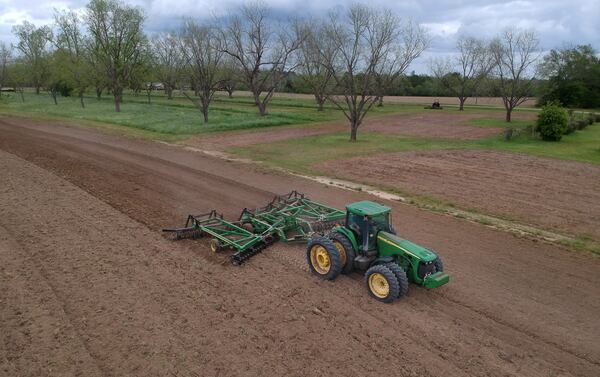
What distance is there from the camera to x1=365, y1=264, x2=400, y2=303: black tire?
25.3 ft

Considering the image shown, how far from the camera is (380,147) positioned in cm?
2653

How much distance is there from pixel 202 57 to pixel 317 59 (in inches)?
529

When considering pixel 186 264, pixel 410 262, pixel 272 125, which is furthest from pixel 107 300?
pixel 272 125

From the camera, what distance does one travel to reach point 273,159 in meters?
22.4

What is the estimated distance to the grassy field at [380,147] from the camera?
22.7 metres

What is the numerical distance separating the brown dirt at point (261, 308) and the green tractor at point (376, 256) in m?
0.33

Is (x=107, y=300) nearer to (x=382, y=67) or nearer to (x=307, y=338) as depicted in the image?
(x=307, y=338)

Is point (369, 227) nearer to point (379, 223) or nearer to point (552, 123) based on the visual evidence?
point (379, 223)

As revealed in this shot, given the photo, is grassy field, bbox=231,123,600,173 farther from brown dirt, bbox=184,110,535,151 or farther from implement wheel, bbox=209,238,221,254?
implement wheel, bbox=209,238,221,254

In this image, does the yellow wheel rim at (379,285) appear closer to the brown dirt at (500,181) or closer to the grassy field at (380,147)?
the brown dirt at (500,181)

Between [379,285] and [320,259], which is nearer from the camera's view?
[379,285]

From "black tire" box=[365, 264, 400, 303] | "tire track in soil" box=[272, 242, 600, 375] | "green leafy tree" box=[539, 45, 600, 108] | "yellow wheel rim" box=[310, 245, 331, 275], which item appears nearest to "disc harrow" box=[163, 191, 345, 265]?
"tire track in soil" box=[272, 242, 600, 375]

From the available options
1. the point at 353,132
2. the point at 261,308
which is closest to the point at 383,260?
the point at 261,308

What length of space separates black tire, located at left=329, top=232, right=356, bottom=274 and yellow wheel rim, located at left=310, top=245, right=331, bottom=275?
306 millimetres
